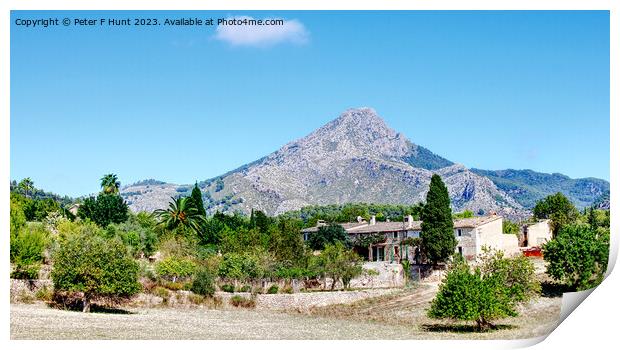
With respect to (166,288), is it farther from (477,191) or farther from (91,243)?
(477,191)

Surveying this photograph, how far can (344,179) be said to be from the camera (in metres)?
123

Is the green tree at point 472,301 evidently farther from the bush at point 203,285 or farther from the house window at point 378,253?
the house window at point 378,253

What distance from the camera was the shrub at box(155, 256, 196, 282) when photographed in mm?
31900

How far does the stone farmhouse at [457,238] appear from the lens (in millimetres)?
38312

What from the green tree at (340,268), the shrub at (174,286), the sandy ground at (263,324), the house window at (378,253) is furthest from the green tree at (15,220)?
the house window at (378,253)

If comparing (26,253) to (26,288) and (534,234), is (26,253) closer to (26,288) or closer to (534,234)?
(26,288)

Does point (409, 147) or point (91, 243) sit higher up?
point (409, 147)

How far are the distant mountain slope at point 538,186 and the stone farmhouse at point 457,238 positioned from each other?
71600mm

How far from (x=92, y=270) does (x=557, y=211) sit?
3351 cm

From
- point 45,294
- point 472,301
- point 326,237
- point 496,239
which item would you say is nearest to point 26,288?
point 45,294

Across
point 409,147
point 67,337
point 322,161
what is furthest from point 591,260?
point 409,147

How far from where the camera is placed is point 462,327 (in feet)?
77.7

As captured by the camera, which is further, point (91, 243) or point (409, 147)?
point (409, 147)
